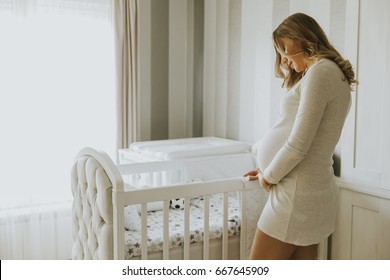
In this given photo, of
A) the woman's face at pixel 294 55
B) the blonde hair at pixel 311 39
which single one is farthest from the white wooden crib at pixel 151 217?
the blonde hair at pixel 311 39

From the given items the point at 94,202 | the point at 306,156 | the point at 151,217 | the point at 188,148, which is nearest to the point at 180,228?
the point at 151,217

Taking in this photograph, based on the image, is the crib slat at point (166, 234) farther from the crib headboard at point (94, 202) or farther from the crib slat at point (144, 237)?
the crib headboard at point (94, 202)

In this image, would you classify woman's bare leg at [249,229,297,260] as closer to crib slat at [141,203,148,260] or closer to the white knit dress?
the white knit dress

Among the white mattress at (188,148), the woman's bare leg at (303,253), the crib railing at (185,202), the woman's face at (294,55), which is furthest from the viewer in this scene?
the white mattress at (188,148)

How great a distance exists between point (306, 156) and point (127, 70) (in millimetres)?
1896

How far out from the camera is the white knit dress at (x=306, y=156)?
1.54m

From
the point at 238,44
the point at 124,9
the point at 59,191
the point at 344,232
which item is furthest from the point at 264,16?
the point at 59,191

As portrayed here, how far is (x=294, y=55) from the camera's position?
1.68 meters

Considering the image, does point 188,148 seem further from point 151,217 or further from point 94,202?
point 94,202

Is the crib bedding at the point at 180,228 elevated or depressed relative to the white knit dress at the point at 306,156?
depressed

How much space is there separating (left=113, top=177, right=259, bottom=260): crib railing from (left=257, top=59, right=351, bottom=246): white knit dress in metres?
0.42

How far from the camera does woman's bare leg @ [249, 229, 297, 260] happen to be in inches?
67.5

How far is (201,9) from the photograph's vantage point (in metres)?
3.53

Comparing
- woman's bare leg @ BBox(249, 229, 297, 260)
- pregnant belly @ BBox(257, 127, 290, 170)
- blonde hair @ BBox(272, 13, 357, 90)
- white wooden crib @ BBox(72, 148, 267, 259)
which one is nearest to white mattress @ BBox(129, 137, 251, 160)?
white wooden crib @ BBox(72, 148, 267, 259)
